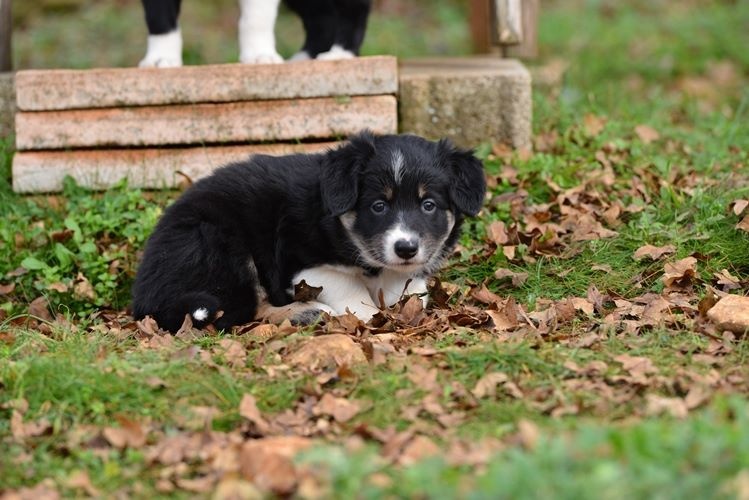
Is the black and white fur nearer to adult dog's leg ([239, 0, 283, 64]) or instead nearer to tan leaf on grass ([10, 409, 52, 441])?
adult dog's leg ([239, 0, 283, 64])

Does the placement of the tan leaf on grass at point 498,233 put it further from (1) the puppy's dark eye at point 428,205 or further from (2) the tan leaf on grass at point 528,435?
(2) the tan leaf on grass at point 528,435

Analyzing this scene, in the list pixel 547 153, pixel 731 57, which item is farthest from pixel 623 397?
pixel 731 57

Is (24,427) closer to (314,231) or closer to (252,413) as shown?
(252,413)

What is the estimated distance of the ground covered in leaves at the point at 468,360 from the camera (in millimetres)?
3068

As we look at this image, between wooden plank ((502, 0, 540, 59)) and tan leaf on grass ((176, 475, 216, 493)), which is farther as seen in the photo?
wooden plank ((502, 0, 540, 59))

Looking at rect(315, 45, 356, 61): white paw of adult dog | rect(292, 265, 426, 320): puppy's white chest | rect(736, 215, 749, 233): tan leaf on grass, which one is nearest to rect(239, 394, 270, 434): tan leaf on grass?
rect(292, 265, 426, 320): puppy's white chest

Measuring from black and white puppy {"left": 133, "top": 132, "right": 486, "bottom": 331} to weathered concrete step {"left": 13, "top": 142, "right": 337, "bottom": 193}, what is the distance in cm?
116

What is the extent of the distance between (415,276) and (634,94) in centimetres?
586

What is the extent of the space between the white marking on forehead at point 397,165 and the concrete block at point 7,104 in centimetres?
317

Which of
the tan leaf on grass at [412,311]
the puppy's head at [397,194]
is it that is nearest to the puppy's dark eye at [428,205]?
the puppy's head at [397,194]

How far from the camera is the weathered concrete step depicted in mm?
6723

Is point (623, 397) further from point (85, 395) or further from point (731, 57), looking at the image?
point (731, 57)

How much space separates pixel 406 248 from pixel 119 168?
249 centimetres

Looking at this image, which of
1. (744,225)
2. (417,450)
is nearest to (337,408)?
(417,450)
